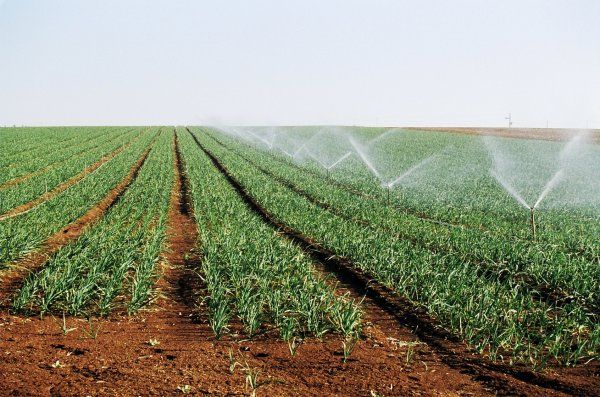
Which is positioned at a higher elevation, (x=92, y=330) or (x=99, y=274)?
(x=99, y=274)

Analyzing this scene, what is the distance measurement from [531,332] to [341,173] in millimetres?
24092

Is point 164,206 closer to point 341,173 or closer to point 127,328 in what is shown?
point 127,328

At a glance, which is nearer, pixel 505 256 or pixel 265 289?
pixel 265 289

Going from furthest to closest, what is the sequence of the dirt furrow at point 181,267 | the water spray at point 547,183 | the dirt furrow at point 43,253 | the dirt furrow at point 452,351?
the water spray at point 547,183 → the dirt furrow at point 43,253 → the dirt furrow at point 181,267 → the dirt furrow at point 452,351

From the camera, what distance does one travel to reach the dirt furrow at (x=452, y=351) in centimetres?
542

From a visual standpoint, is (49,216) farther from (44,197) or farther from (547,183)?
(547,183)

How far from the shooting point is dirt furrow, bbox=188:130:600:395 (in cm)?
542

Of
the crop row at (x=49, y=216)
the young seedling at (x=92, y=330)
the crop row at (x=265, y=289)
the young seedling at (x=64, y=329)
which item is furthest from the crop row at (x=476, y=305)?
the crop row at (x=49, y=216)

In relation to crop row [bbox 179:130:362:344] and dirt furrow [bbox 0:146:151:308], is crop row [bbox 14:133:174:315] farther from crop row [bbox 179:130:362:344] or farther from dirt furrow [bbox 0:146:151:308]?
crop row [bbox 179:130:362:344]

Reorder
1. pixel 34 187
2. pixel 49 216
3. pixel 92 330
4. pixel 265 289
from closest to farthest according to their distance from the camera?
pixel 92 330
pixel 265 289
pixel 49 216
pixel 34 187

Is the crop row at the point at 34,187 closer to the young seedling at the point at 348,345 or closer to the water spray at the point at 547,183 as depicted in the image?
the young seedling at the point at 348,345

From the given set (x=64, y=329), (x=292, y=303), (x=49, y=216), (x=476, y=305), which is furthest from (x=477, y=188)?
(x=64, y=329)

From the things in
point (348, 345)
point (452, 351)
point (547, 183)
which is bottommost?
point (547, 183)

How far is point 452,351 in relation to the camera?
6371 millimetres
